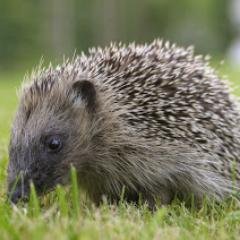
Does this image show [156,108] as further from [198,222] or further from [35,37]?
[35,37]

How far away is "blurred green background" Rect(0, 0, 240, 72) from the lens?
3819 centimetres

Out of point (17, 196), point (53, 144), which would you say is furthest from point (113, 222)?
point (53, 144)

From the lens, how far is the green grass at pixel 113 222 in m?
3.35

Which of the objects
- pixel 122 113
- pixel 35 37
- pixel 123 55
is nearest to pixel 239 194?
pixel 122 113

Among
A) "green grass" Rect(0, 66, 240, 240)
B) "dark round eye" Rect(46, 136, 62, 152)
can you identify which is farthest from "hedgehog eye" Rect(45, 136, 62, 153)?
"green grass" Rect(0, 66, 240, 240)

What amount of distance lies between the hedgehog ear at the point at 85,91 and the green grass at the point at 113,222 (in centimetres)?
73

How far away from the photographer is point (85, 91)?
5.00m

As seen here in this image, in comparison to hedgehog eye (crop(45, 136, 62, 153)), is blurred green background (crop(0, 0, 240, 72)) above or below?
above

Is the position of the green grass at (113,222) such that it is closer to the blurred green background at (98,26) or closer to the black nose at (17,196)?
the black nose at (17,196)

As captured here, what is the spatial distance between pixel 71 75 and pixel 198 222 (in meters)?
1.62

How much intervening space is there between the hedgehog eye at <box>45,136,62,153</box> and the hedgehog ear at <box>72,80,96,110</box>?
0.38 metres

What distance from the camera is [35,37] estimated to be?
131ft

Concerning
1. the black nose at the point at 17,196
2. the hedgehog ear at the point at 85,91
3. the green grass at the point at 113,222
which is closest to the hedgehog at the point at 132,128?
the hedgehog ear at the point at 85,91

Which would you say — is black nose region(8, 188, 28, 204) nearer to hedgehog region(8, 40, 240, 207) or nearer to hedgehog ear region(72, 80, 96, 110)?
hedgehog region(8, 40, 240, 207)
